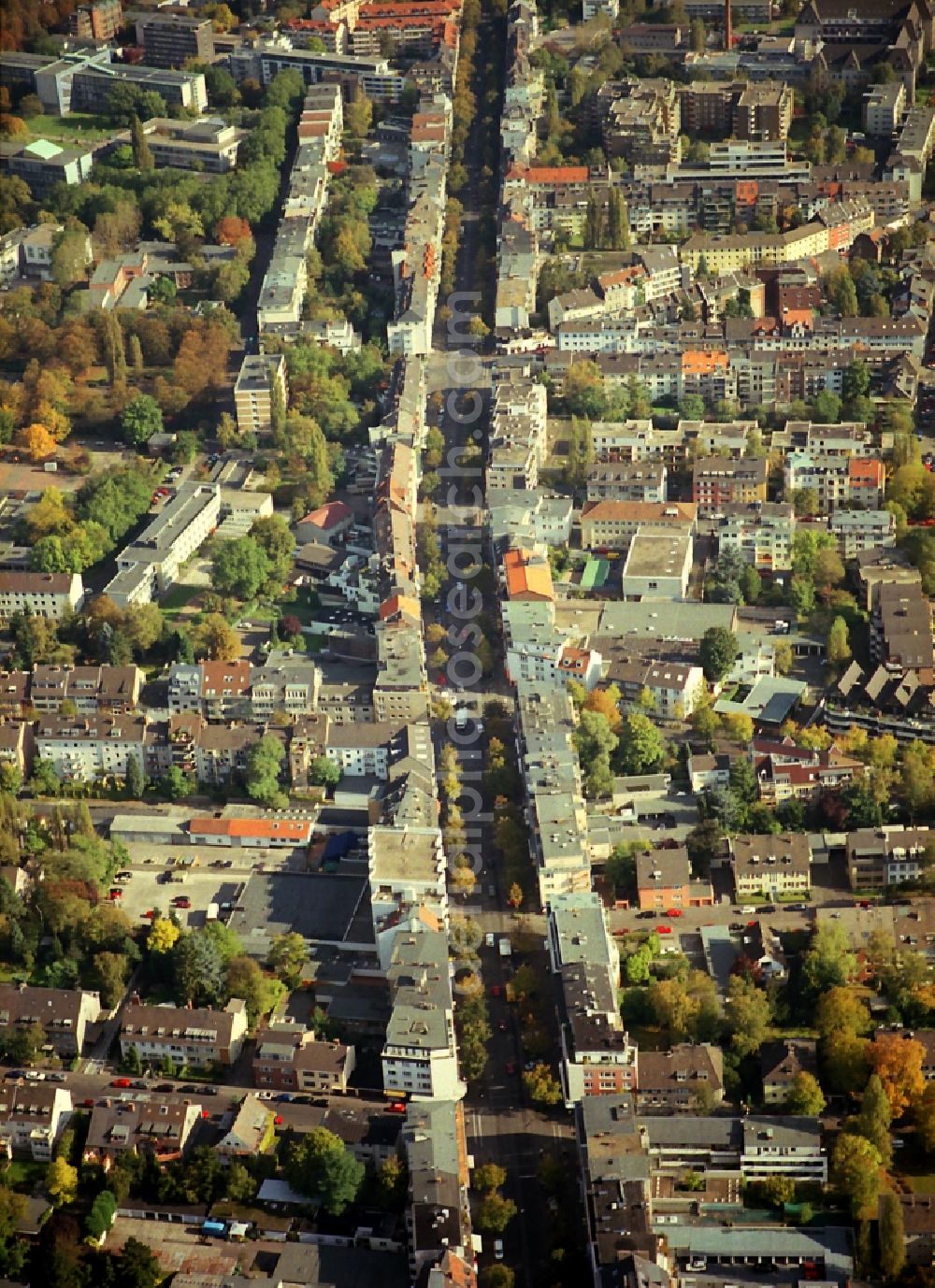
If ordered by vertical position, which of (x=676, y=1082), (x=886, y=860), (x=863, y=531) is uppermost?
(x=863, y=531)

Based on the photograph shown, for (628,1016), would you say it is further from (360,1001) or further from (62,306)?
(62,306)

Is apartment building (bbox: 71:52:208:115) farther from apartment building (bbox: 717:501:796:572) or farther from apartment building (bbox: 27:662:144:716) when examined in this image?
apartment building (bbox: 27:662:144:716)

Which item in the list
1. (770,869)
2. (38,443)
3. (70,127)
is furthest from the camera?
(70,127)

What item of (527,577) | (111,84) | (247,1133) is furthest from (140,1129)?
(111,84)

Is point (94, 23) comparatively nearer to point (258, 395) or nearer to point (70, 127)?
point (70, 127)

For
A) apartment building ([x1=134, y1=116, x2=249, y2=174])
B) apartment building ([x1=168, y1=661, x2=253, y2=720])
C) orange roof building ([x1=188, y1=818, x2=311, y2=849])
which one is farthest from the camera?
apartment building ([x1=134, y1=116, x2=249, y2=174])

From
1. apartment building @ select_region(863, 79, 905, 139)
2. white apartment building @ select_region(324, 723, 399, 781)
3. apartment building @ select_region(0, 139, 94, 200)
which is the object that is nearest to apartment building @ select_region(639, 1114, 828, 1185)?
white apartment building @ select_region(324, 723, 399, 781)

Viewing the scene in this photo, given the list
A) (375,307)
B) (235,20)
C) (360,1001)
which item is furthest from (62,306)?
(360,1001)
